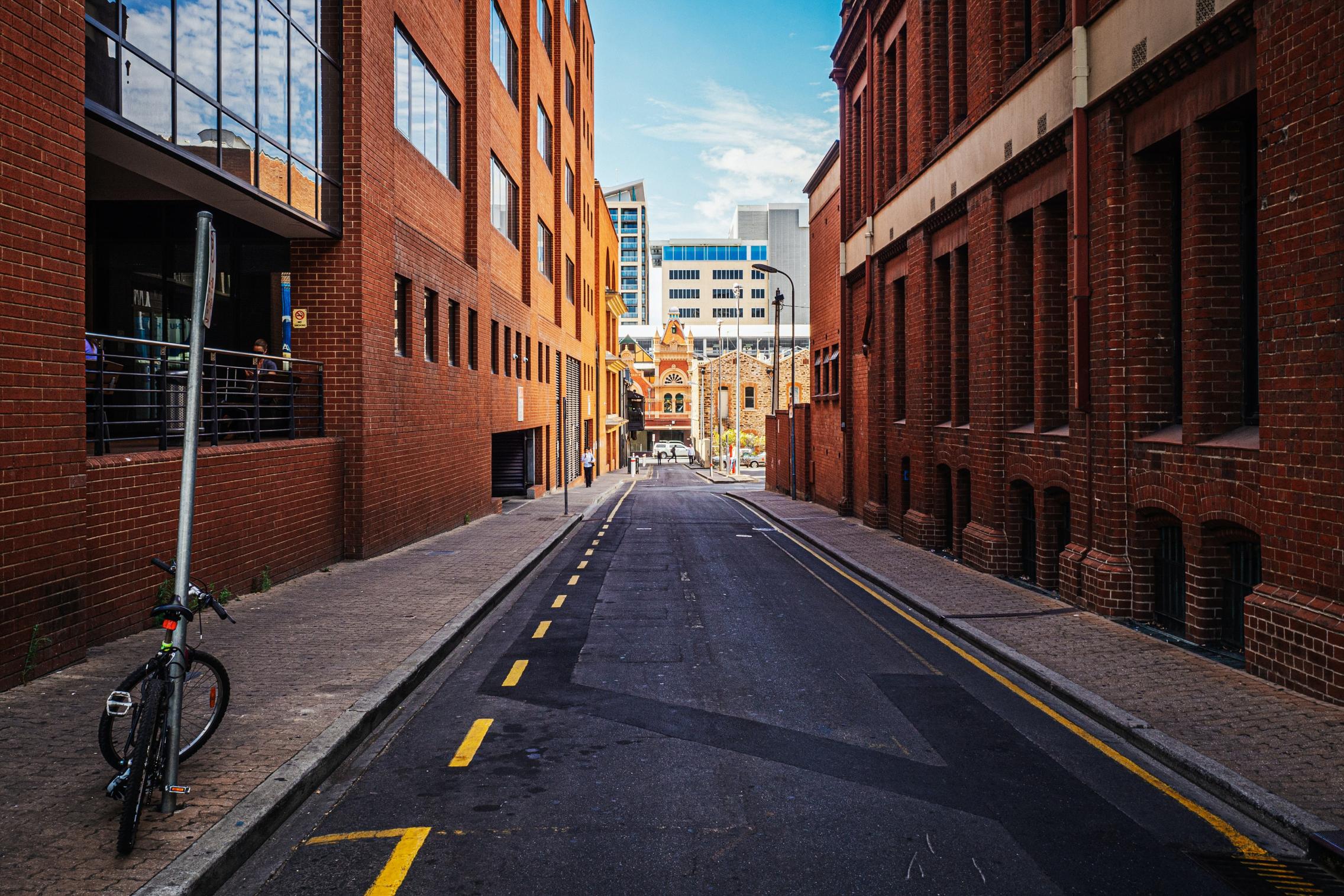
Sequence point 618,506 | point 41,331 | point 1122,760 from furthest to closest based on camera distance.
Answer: point 618,506
point 41,331
point 1122,760

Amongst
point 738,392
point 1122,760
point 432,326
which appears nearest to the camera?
point 1122,760

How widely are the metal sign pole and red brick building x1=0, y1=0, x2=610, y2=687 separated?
3234 mm

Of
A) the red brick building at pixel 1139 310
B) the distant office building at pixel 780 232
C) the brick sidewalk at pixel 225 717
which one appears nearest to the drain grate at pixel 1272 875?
the red brick building at pixel 1139 310

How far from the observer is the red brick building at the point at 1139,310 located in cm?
762

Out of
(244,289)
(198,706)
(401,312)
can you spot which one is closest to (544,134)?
(401,312)

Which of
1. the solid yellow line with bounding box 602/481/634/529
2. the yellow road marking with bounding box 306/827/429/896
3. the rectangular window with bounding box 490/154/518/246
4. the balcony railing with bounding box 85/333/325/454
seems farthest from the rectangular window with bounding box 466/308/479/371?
the yellow road marking with bounding box 306/827/429/896

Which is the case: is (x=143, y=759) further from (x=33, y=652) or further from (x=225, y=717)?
(x=33, y=652)

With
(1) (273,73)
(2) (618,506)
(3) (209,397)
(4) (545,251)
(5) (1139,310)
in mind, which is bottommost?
(2) (618,506)

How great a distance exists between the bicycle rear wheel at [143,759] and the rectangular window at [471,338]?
19.2 m

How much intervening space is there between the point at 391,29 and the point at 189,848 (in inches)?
627

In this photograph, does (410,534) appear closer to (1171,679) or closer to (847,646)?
(847,646)

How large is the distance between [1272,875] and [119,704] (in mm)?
5861

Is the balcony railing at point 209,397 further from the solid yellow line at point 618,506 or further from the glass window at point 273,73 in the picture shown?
the solid yellow line at point 618,506

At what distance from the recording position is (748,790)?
18.8 ft
